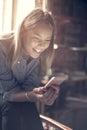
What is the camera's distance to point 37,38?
161cm

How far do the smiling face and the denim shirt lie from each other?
0.25 feet

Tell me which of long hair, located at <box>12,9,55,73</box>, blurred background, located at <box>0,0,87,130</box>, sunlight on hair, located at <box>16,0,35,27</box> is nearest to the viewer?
long hair, located at <box>12,9,55,73</box>

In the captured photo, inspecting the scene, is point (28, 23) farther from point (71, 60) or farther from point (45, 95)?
point (71, 60)

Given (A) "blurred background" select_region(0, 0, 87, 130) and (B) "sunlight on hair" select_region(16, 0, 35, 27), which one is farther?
(A) "blurred background" select_region(0, 0, 87, 130)

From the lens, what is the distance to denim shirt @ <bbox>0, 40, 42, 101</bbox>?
1621 mm

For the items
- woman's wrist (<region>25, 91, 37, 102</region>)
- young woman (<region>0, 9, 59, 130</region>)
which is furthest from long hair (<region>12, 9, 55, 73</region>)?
woman's wrist (<region>25, 91, 37, 102</region>)

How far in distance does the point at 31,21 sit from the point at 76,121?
4.89 feet

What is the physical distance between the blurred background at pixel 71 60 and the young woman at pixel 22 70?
3.09ft

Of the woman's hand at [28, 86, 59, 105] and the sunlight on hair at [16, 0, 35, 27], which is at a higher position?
the sunlight on hair at [16, 0, 35, 27]

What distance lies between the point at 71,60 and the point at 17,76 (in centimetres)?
126

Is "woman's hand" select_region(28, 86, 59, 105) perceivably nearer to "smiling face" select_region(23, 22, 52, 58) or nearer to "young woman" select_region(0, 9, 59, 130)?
"young woman" select_region(0, 9, 59, 130)

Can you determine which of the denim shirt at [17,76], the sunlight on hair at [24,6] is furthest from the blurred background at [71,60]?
the denim shirt at [17,76]

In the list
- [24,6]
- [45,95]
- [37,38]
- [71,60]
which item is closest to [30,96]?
[45,95]

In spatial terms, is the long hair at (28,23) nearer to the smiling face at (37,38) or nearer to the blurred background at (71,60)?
the smiling face at (37,38)
